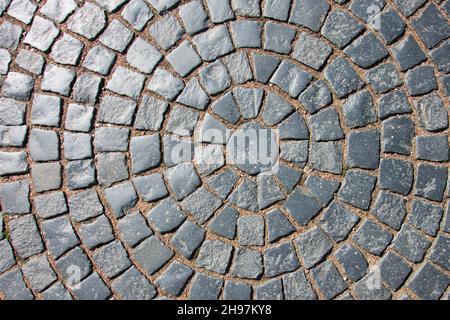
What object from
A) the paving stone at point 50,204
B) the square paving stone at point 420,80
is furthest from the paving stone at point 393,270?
the paving stone at point 50,204

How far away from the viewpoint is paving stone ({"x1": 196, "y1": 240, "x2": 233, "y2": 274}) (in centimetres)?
356

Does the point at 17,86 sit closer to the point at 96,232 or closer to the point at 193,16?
the point at 96,232

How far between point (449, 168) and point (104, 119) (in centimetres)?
251

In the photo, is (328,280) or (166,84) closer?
(328,280)

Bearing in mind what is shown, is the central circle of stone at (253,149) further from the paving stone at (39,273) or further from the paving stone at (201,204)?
the paving stone at (39,273)

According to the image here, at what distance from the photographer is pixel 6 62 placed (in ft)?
12.5

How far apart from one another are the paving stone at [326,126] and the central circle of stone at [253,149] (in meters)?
0.28

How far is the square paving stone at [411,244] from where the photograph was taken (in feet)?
11.6

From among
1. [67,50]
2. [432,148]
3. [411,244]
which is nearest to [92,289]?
[67,50]

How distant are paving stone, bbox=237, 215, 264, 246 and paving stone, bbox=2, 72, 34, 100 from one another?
71.8 inches

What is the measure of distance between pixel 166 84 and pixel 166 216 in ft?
3.18

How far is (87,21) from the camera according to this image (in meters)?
3.86
